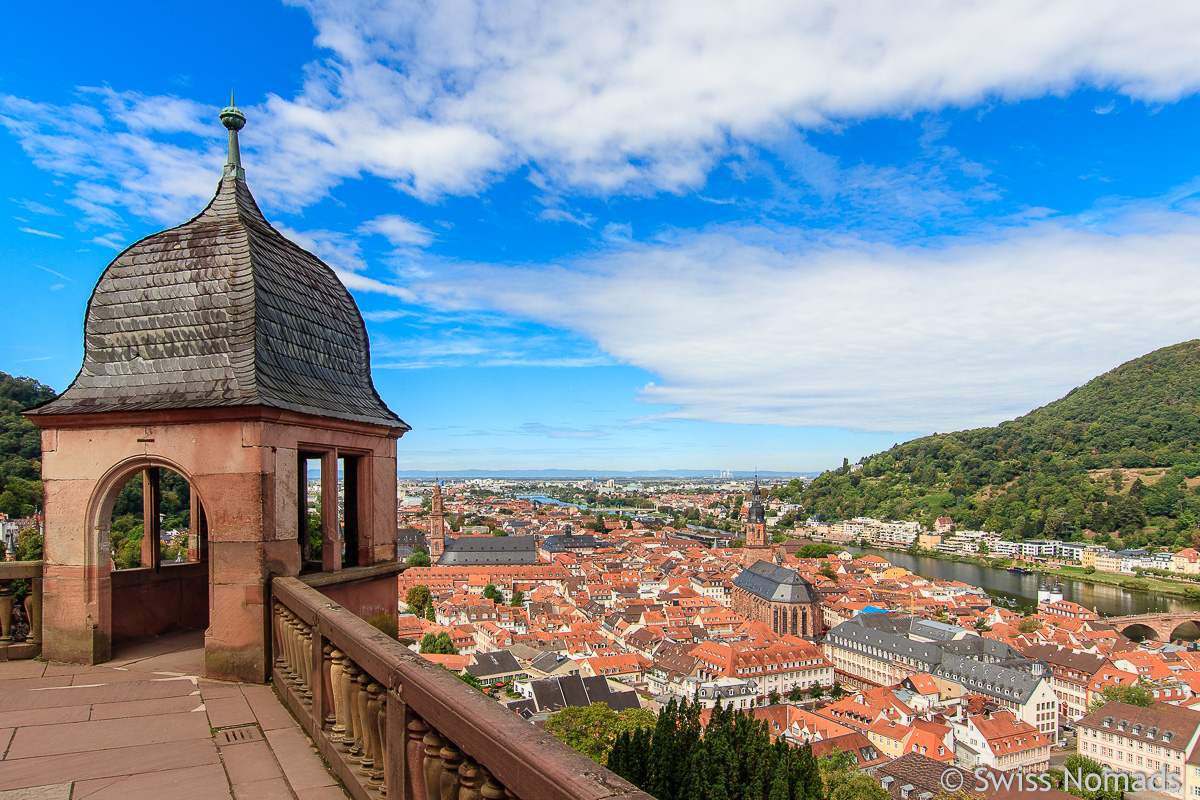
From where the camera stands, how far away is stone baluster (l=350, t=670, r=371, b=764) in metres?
3.32

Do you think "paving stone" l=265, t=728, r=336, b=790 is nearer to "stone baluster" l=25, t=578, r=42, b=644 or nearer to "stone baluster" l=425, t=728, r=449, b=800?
"stone baluster" l=425, t=728, r=449, b=800

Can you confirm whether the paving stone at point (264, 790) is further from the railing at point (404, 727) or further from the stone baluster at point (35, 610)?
the stone baluster at point (35, 610)

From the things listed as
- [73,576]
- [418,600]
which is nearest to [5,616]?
[73,576]

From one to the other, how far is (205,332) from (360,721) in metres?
3.45

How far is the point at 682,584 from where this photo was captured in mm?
88875

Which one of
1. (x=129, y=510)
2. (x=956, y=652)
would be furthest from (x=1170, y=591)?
(x=129, y=510)

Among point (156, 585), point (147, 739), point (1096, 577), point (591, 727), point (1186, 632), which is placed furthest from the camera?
point (1096, 577)

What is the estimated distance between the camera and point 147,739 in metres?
3.87

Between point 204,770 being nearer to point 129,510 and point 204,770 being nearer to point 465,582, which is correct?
point 129,510

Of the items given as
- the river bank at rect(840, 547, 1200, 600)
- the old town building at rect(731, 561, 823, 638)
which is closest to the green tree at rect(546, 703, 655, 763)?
the old town building at rect(731, 561, 823, 638)

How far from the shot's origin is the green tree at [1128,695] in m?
41.4

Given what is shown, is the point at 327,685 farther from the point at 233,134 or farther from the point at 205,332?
the point at 233,134

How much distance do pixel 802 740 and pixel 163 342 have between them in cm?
3688

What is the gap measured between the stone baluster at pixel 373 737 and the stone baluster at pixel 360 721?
16 millimetres
